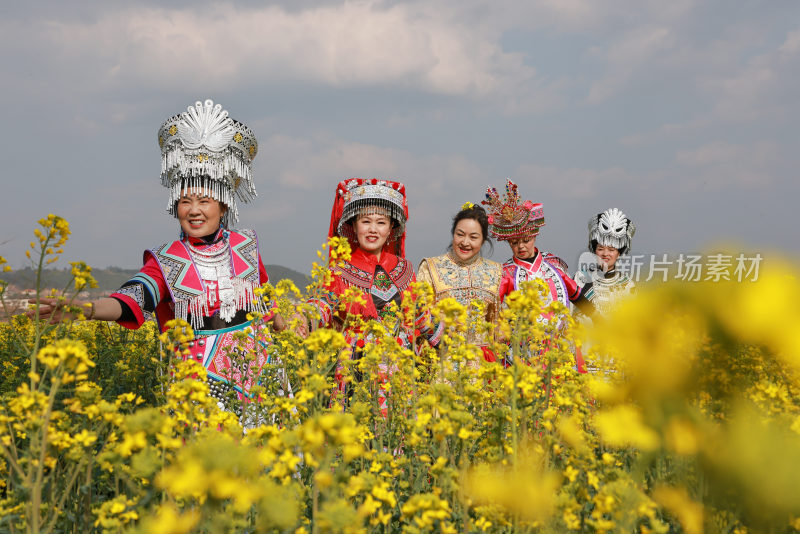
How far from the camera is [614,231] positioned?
7223 millimetres

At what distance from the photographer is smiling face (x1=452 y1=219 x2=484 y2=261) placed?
499cm

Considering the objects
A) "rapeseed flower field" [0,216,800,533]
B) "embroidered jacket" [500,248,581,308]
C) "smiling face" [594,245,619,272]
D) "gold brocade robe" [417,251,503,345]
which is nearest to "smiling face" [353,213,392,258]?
"gold brocade robe" [417,251,503,345]

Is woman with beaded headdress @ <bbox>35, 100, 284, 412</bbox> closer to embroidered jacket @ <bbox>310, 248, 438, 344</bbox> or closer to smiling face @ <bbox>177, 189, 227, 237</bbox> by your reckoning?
smiling face @ <bbox>177, 189, 227, 237</bbox>

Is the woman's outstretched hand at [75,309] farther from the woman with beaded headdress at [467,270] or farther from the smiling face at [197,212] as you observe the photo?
the woman with beaded headdress at [467,270]

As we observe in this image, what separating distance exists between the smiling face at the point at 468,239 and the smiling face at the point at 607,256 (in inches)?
113

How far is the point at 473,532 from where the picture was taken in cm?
178

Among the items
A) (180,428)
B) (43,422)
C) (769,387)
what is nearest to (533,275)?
(769,387)

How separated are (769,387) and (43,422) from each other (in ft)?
7.31

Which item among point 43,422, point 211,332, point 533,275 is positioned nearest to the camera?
point 43,422

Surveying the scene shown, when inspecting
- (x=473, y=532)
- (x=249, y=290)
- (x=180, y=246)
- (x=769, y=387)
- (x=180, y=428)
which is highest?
(x=180, y=246)

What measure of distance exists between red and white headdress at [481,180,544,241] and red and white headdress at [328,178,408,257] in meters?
1.34

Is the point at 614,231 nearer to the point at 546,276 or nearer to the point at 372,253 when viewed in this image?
the point at 546,276

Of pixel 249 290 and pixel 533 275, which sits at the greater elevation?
pixel 533 275

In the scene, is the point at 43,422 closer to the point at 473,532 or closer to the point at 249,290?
the point at 473,532
